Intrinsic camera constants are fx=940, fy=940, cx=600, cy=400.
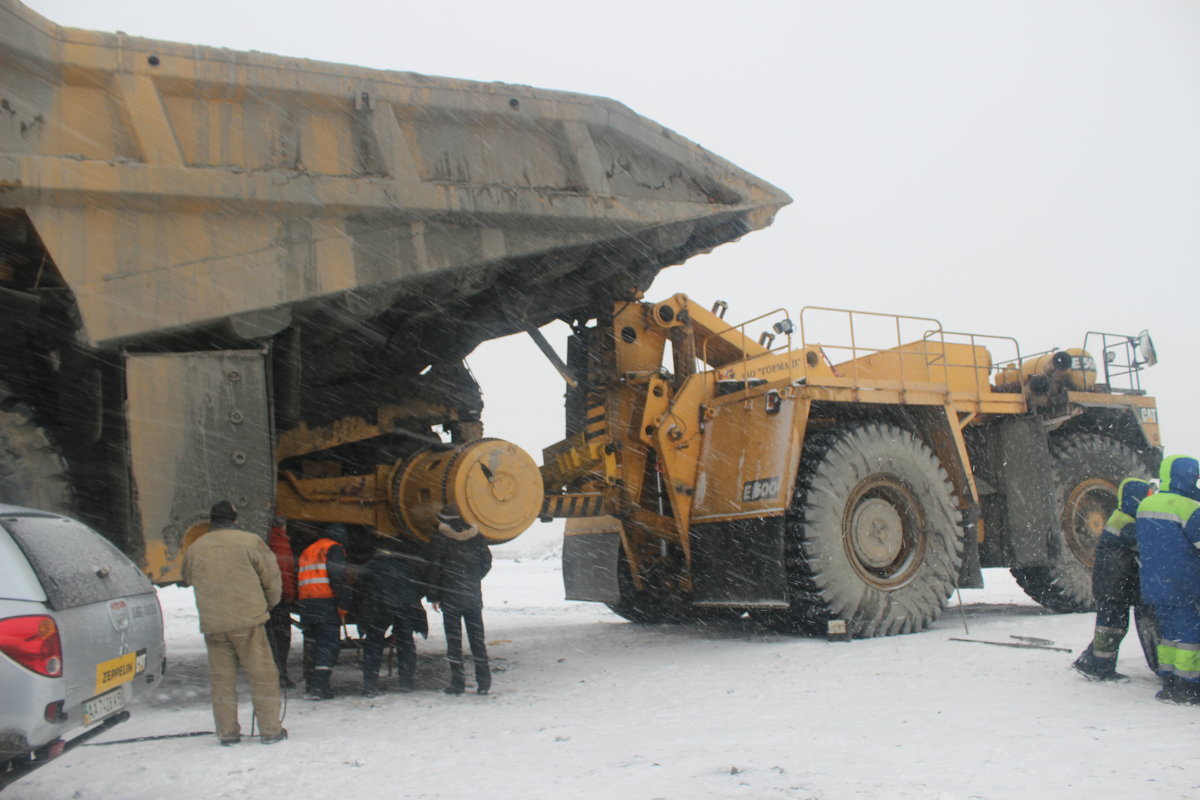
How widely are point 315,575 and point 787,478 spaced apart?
12.3 ft

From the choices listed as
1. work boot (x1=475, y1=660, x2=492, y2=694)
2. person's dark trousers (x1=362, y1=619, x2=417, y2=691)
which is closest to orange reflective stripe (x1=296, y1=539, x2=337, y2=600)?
person's dark trousers (x1=362, y1=619, x2=417, y2=691)

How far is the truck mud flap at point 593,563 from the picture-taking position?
8.73m

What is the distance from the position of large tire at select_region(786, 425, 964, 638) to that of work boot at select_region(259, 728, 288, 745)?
4313 mm

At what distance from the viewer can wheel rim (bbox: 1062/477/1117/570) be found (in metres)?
9.95

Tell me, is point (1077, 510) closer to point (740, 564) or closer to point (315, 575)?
point (740, 564)

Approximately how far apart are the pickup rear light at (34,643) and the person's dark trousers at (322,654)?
9.50 ft

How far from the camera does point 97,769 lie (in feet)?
14.1

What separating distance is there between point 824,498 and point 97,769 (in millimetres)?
5538

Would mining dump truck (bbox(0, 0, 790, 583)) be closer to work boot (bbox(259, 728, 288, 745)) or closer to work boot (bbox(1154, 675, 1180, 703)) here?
work boot (bbox(259, 728, 288, 745))

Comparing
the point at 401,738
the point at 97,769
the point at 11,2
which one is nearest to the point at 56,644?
the point at 97,769

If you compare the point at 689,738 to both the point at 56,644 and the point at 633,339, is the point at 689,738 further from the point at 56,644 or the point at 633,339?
the point at 633,339

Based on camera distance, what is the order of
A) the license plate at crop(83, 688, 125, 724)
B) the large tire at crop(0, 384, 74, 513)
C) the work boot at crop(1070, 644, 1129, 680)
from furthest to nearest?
the work boot at crop(1070, 644, 1129, 680)
the large tire at crop(0, 384, 74, 513)
the license plate at crop(83, 688, 125, 724)

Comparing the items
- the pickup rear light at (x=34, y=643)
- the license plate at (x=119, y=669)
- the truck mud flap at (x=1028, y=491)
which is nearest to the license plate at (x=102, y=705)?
the license plate at (x=119, y=669)

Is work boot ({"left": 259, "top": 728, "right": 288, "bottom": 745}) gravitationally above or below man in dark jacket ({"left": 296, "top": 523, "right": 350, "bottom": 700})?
below
